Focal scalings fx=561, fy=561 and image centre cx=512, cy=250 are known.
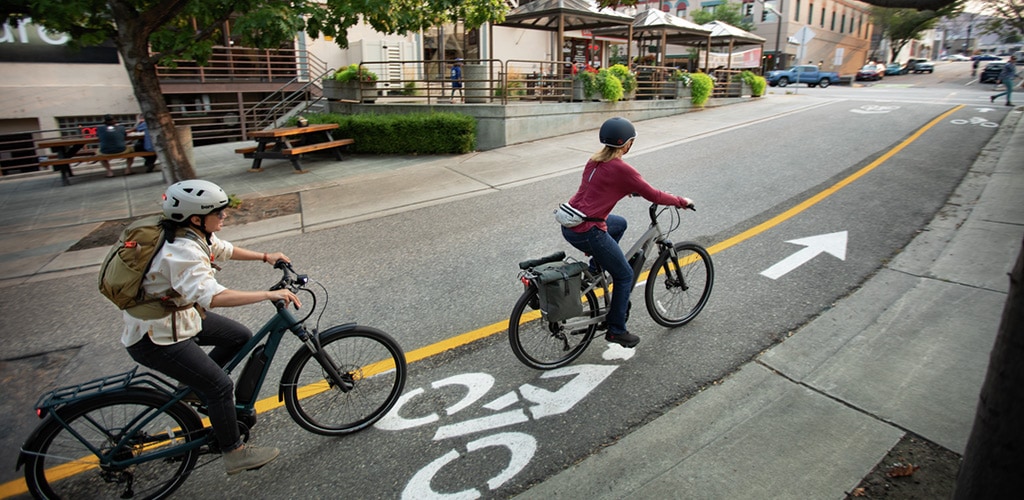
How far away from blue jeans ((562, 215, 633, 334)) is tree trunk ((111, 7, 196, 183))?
8585 millimetres

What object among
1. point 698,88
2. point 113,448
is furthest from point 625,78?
point 113,448

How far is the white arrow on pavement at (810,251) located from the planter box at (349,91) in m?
13.3

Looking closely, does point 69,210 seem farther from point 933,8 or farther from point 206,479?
point 933,8

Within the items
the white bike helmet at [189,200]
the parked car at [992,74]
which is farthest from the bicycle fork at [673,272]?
the parked car at [992,74]

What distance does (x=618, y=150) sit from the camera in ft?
13.5

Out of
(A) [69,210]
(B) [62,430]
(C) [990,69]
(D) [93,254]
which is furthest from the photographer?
(C) [990,69]

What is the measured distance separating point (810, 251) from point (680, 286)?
2455mm

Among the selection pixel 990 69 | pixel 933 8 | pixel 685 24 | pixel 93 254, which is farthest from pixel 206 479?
pixel 990 69

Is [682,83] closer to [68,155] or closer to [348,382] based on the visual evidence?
[68,155]

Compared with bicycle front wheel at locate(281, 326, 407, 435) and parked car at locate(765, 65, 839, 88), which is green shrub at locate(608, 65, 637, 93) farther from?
parked car at locate(765, 65, 839, 88)

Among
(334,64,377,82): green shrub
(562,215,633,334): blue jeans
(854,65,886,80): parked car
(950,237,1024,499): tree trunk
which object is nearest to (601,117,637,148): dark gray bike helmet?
(562,215,633,334): blue jeans

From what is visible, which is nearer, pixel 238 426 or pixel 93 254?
pixel 238 426

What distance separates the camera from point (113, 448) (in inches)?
121

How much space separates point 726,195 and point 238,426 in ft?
25.3
